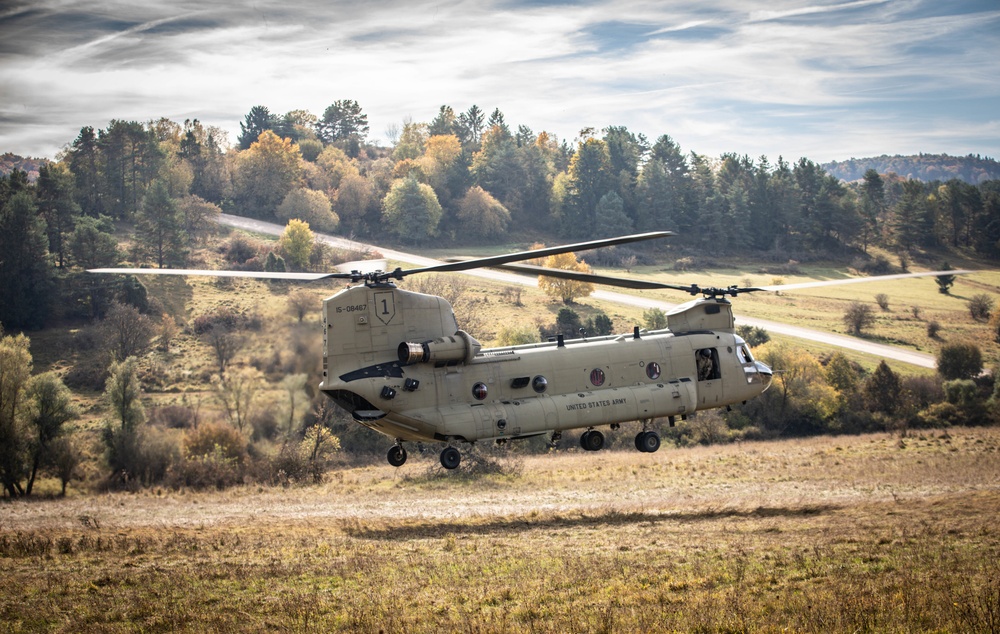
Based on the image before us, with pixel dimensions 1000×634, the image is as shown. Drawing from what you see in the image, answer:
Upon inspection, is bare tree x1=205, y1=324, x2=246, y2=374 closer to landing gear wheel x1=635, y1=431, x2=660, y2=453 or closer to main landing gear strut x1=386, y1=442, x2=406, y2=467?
main landing gear strut x1=386, y1=442, x2=406, y2=467

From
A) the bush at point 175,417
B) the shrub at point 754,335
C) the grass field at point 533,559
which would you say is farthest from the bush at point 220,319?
the shrub at point 754,335

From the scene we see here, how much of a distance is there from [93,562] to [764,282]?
91.4 meters

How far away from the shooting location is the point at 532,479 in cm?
4375

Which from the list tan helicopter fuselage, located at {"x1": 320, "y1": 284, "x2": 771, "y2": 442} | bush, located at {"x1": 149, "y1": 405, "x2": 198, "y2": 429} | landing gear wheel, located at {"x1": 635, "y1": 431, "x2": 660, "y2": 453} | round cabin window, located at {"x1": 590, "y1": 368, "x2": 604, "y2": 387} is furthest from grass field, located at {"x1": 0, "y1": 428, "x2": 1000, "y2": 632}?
bush, located at {"x1": 149, "y1": 405, "x2": 198, "y2": 429}

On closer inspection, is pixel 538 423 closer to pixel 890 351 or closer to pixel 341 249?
pixel 890 351

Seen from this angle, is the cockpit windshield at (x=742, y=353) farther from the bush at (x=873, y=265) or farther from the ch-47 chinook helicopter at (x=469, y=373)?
the bush at (x=873, y=265)

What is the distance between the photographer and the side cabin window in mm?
29875

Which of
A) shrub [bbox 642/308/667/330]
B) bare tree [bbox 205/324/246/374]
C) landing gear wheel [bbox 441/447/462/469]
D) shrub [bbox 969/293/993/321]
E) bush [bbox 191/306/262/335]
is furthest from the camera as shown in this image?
shrub [bbox 969/293/993/321]

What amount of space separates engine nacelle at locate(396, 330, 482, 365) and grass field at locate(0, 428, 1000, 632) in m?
5.32

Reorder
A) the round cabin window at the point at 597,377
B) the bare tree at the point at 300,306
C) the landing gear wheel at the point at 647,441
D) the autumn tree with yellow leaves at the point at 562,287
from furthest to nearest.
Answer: the autumn tree with yellow leaves at the point at 562,287
the bare tree at the point at 300,306
the landing gear wheel at the point at 647,441
the round cabin window at the point at 597,377

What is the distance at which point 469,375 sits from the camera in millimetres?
25984

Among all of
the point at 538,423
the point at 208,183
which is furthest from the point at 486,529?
the point at 208,183

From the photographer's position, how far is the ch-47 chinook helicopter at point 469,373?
2481cm

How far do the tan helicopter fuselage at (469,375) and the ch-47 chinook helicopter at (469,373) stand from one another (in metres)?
0.03
